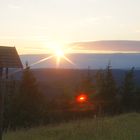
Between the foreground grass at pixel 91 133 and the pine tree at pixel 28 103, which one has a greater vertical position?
the foreground grass at pixel 91 133

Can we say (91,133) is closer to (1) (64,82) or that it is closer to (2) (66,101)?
(2) (66,101)

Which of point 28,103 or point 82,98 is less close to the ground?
point 28,103

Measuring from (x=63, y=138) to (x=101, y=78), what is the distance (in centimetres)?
4211

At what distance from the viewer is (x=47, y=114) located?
46.0m

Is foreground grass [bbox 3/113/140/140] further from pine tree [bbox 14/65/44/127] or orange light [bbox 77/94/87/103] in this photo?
orange light [bbox 77/94/87/103]

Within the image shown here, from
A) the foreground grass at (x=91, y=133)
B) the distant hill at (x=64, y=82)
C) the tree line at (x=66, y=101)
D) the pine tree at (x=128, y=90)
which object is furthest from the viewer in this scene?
the distant hill at (x=64, y=82)

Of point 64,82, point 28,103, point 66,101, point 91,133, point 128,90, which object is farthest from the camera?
point 64,82

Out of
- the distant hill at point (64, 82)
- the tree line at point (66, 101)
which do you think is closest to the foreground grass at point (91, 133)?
the distant hill at point (64, 82)

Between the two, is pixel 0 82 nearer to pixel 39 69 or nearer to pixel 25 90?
pixel 25 90

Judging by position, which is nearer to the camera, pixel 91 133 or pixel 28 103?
pixel 91 133

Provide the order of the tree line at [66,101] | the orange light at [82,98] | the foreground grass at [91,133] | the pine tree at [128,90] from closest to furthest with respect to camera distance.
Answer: the foreground grass at [91,133]
the tree line at [66,101]
the orange light at [82,98]
the pine tree at [128,90]

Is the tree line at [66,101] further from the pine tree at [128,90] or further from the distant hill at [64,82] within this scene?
the distant hill at [64,82]

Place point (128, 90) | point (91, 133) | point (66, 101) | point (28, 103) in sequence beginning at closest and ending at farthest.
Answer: point (91, 133)
point (28, 103)
point (66, 101)
point (128, 90)

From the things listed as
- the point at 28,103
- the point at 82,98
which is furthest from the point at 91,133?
the point at 82,98
